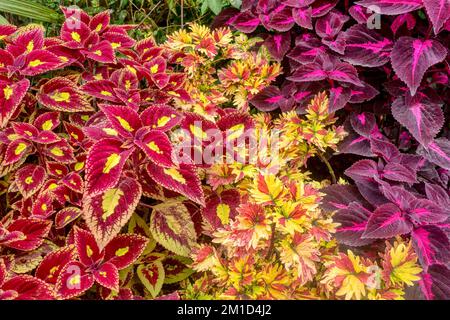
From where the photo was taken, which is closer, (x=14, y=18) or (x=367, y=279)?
(x=367, y=279)

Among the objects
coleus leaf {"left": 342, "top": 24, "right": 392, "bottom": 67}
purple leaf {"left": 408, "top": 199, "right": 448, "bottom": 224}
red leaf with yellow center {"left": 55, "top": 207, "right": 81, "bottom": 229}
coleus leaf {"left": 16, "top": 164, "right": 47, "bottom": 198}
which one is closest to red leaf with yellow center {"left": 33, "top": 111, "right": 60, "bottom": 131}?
coleus leaf {"left": 16, "top": 164, "right": 47, "bottom": 198}

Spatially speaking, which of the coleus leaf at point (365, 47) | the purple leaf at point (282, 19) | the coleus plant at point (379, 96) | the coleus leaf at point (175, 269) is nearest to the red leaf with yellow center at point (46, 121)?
the coleus leaf at point (175, 269)

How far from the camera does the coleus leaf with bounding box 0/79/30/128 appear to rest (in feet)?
3.86

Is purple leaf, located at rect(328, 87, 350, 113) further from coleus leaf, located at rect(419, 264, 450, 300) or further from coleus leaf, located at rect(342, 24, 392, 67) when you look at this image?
coleus leaf, located at rect(419, 264, 450, 300)

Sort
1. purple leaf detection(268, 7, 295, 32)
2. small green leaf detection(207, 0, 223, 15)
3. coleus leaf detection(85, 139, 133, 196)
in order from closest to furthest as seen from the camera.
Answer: coleus leaf detection(85, 139, 133, 196)
purple leaf detection(268, 7, 295, 32)
small green leaf detection(207, 0, 223, 15)

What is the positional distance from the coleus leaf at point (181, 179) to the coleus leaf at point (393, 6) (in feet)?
2.21

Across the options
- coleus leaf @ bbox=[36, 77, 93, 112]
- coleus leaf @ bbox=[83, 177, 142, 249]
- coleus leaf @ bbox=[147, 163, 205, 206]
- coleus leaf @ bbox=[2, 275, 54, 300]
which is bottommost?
coleus leaf @ bbox=[2, 275, 54, 300]

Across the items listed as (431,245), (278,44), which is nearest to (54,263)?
(431,245)

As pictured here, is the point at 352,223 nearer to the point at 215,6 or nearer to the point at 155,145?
the point at 155,145

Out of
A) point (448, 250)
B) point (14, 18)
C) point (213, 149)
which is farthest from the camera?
point (14, 18)

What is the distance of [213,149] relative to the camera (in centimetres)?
114

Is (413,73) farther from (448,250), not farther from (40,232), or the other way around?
(40,232)

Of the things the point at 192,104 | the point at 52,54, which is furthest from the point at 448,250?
the point at 52,54
